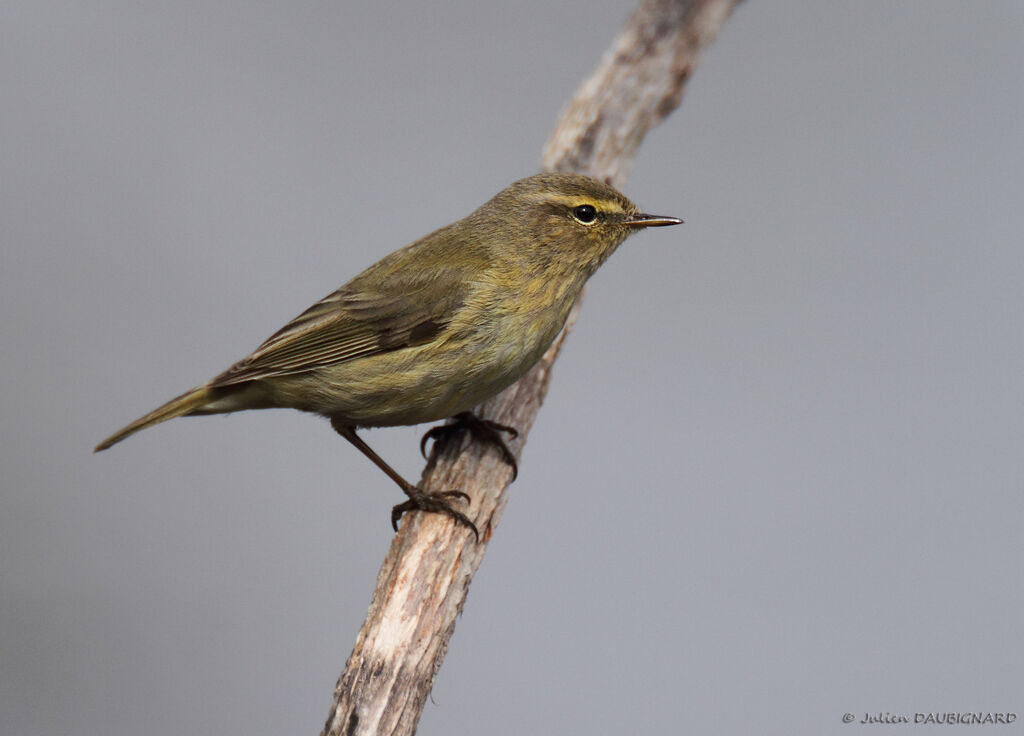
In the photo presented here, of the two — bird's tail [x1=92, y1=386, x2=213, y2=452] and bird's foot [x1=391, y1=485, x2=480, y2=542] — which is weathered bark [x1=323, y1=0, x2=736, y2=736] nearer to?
bird's foot [x1=391, y1=485, x2=480, y2=542]

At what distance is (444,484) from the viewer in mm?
3295

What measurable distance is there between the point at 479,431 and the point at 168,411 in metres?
1.06

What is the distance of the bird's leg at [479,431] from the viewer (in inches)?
135

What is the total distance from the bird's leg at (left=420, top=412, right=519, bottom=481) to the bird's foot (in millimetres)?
267

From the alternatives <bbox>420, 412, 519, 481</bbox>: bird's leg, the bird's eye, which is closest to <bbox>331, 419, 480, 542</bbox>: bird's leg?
<bbox>420, 412, 519, 481</bbox>: bird's leg

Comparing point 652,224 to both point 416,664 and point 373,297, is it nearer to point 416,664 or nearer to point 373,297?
point 373,297

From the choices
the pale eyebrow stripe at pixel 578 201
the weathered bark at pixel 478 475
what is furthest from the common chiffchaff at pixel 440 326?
the weathered bark at pixel 478 475

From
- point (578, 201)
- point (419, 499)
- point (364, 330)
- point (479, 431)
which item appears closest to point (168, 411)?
point (364, 330)

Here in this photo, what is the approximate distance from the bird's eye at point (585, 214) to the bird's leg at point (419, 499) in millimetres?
1023

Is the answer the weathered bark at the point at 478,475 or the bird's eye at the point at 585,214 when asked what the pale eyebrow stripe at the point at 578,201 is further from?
the weathered bark at the point at 478,475

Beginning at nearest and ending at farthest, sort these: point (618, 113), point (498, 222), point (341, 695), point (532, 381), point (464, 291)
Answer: point (341, 695) → point (464, 291) → point (498, 222) → point (532, 381) → point (618, 113)

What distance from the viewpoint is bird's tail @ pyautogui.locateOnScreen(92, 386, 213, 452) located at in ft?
10.6

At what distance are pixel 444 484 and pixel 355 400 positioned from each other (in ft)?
1.38

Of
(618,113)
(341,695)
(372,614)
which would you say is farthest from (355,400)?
(618,113)
